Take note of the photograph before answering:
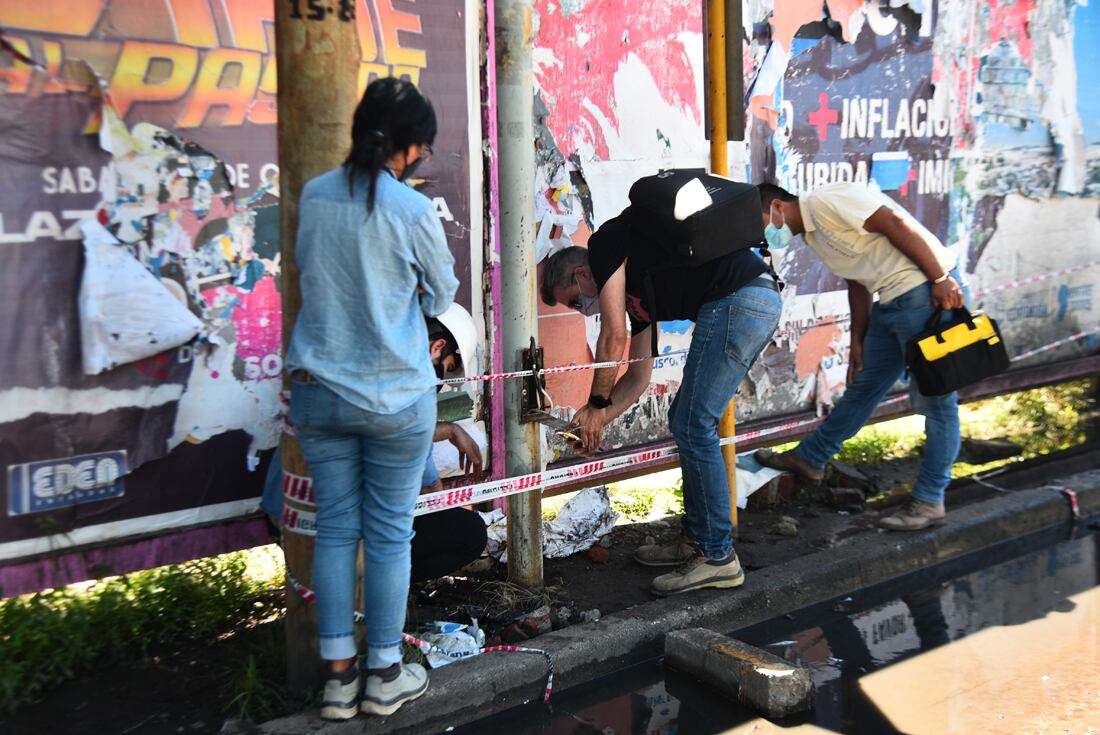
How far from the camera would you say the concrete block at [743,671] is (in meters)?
3.41

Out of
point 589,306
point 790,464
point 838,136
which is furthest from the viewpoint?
point 838,136

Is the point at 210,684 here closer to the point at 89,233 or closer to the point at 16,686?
the point at 16,686

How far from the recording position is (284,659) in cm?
340

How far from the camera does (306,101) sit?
2.96 metres

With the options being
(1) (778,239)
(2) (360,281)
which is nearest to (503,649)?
(2) (360,281)

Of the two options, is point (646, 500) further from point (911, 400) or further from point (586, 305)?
point (911, 400)

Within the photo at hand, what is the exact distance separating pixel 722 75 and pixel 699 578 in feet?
6.94

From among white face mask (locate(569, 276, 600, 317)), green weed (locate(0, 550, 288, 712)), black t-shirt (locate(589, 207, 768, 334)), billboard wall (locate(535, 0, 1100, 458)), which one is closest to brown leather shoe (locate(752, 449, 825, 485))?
billboard wall (locate(535, 0, 1100, 458))

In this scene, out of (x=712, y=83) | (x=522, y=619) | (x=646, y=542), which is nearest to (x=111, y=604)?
(x=522, y=619)

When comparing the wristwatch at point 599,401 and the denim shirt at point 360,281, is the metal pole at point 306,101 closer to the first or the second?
the denim shirt at point 360,281

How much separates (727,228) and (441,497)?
4.88 ft

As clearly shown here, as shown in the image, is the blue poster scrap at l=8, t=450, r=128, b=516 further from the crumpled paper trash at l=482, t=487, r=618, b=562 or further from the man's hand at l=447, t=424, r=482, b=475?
the crumpled paper trash at l=482, t=487, r=618, b=562

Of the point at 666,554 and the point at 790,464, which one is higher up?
the point at 790,464

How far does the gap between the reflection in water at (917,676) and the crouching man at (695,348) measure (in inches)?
16.5
